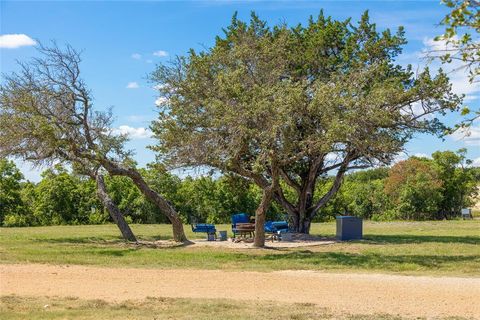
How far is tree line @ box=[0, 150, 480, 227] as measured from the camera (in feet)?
141

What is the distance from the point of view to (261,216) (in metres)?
20.4

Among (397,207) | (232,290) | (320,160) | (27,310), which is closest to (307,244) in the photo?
(320,160)

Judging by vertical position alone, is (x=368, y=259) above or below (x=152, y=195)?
below

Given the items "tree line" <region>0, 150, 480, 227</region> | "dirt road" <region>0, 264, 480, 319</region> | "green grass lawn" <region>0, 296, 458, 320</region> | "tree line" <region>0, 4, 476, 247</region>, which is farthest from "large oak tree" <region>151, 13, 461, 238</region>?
"tree line" <region>0, 150, 480, 227</region>

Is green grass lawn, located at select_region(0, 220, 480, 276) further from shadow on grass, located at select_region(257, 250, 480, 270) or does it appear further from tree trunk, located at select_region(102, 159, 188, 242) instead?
tree trunk, located at select_region(102, 159, 188, 242)

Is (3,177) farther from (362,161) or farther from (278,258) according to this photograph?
(278,258)

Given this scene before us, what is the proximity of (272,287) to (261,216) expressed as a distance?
8.78 m

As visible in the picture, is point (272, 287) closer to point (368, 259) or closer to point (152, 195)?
point (368, 259)

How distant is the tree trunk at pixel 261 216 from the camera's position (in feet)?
66.3

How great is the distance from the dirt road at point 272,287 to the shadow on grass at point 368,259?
2018mm

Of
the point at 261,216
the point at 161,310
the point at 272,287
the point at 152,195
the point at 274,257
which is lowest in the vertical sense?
the point at 161,310

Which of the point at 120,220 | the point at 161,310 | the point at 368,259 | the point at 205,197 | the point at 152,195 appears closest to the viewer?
the point at 161,310

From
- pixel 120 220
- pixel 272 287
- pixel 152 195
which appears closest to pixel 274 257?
pixel 272 287

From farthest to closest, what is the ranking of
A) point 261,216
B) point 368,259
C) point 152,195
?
1. point 152,195
2. point 261,216
3. point 368,259
